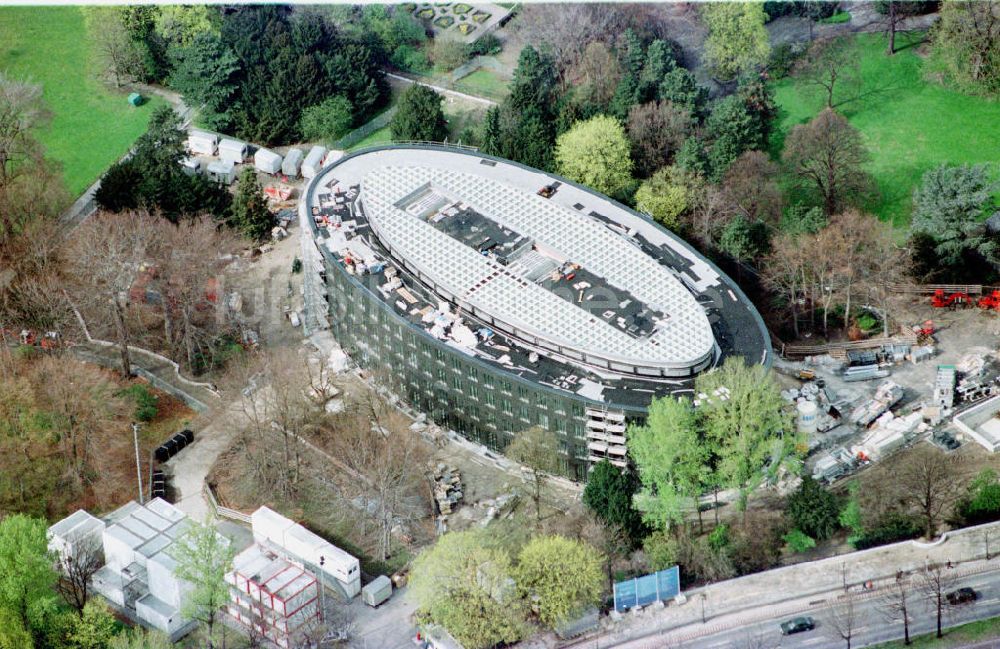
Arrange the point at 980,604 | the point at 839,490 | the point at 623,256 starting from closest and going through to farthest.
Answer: the point at 980,604, the point at 839,490, the point at 623,256

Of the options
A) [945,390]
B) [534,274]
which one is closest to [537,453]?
[534,274]

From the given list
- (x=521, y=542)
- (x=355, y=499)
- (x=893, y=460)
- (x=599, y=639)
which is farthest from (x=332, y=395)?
(x=893, y=460)

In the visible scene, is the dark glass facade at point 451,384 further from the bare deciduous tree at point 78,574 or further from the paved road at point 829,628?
the bare deciduous tree at point 78,574

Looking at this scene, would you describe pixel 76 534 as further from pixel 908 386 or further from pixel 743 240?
pixel 908 386

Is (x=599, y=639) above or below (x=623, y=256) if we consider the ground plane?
below

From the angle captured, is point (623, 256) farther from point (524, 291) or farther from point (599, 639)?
point (599, 639)

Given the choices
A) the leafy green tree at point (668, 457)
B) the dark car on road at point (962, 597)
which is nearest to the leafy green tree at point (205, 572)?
the leafy green tree at point (668, 457)

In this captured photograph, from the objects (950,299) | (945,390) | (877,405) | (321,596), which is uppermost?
(950,299)
